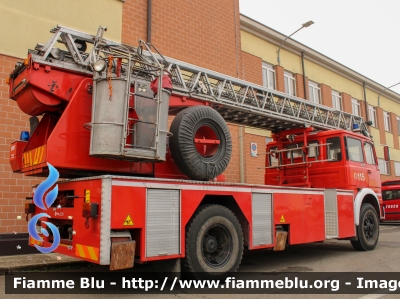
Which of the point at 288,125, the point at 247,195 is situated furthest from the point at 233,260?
the point at 288,125

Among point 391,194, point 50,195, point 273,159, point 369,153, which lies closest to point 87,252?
point 50,195

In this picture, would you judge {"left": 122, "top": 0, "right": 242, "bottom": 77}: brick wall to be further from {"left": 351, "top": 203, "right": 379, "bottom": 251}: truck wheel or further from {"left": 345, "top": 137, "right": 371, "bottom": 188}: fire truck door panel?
{"left": 351, "top": 203, "right": 379, "bottom": 251}: truck wheel

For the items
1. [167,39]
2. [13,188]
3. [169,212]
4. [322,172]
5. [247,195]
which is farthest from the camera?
[167,39]

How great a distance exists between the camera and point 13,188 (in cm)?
814

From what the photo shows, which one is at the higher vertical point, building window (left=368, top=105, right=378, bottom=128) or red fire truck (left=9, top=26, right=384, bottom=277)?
building window (left=368, top=105, right=378, bottom=128)

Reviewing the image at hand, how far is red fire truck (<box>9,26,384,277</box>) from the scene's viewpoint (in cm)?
467

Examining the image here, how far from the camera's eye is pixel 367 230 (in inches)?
351

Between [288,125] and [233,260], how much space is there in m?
4.52

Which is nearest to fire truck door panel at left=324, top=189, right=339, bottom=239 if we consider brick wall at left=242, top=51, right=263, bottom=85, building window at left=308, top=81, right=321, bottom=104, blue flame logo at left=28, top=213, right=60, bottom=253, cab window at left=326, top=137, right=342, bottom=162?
cab window at left=326, top=137, right=342, bottom=162

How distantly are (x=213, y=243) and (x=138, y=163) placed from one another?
5.49ft

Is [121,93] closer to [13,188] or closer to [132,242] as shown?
[132,242]

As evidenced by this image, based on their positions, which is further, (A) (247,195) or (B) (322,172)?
(B) (322,172)

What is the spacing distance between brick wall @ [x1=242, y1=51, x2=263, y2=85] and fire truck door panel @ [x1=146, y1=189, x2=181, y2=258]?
10705 mm

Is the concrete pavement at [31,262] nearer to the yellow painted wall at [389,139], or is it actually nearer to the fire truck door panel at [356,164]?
the fire truck door panel at [356,164]
